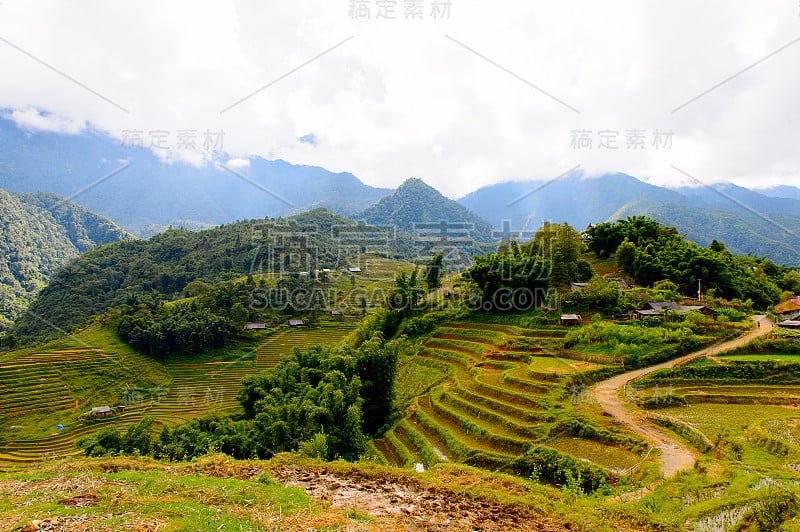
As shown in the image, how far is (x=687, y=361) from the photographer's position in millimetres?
15469

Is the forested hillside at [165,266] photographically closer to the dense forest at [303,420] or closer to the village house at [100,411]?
the village house at [100,411]

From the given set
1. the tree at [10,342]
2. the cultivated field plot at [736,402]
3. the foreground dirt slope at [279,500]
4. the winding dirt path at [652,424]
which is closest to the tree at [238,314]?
the tree at [10,342]

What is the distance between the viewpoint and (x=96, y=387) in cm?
3033

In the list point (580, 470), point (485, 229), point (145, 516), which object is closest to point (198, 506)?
point (145, 516)

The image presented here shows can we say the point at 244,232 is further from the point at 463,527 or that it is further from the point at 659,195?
the point at 659,195

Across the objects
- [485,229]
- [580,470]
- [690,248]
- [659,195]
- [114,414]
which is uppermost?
[659,195]

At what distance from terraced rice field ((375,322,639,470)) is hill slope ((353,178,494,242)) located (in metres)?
113

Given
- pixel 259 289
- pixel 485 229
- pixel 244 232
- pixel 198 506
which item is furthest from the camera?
pixel 485 229

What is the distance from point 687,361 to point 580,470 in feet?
30.7

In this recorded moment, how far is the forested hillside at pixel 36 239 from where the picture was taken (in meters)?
70.8

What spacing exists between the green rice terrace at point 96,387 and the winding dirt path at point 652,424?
22965 millimetres

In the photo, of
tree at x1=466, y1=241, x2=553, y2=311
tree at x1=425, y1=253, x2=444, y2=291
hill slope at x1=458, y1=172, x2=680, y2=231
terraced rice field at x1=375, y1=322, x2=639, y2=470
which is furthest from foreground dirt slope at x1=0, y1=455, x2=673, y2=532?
hill slope at x1=458, y1=172, x2=680, y2=231

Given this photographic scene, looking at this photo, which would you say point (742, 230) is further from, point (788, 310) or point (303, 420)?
point (303, 420)

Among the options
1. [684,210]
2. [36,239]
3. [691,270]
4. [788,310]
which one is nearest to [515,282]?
[691,270]
